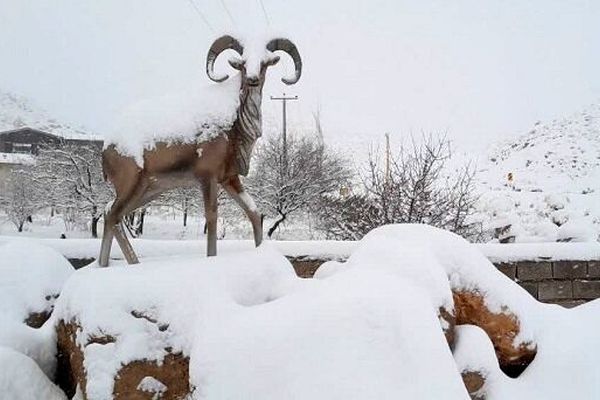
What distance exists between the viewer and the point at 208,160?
3.08 metres

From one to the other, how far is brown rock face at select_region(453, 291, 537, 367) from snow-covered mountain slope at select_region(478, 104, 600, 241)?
4.38m

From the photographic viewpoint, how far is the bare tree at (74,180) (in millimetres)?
17203

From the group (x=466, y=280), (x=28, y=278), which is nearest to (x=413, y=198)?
(x=466, y=280)

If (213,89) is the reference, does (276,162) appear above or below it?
above

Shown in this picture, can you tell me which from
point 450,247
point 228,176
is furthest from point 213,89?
point 450,247

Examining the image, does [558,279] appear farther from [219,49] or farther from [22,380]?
[22,380]

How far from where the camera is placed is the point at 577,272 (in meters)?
5.34

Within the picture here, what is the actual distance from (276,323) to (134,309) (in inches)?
29.9

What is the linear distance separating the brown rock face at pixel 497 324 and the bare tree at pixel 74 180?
15.7 m

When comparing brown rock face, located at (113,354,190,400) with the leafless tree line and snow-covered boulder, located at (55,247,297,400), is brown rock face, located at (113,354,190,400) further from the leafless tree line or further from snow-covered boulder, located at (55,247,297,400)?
the leafless tree line

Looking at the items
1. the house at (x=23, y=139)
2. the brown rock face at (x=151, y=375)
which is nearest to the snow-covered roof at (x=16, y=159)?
the house at (x=23, y=139)

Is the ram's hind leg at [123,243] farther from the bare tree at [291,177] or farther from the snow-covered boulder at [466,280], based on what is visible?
the bare tree at [291,177]

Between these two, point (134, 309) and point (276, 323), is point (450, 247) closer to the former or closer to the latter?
point (276, 323)

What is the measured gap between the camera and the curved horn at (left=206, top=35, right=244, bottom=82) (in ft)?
10.6
